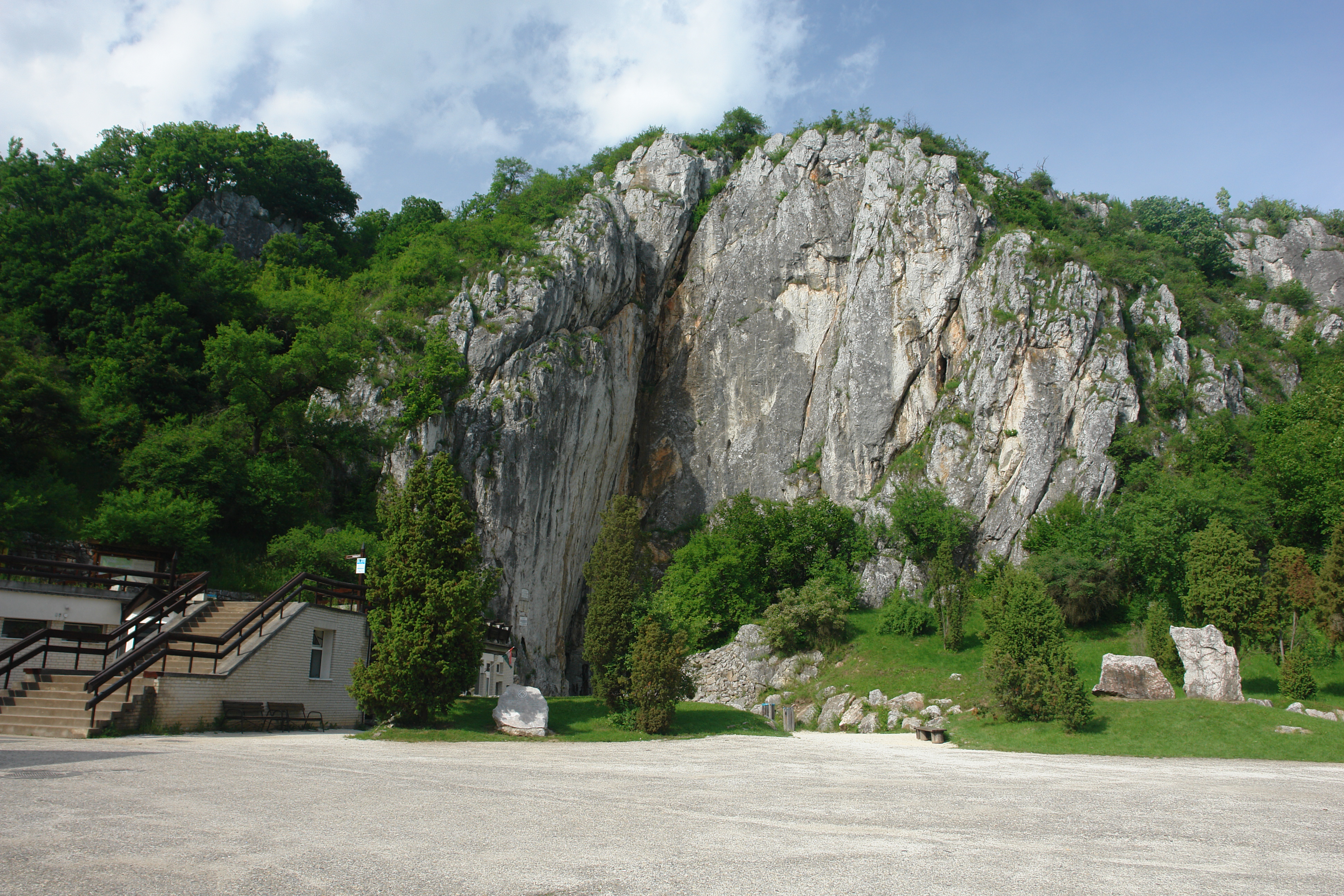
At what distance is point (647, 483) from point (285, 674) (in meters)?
33.0

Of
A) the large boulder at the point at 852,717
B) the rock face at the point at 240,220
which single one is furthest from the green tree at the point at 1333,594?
the rock face at the point at 240,220

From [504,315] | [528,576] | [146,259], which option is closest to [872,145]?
[504,315]

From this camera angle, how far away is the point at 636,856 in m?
5.07

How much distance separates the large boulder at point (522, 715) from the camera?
1619cm

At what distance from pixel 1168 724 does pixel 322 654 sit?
66.5ft

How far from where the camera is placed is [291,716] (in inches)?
667

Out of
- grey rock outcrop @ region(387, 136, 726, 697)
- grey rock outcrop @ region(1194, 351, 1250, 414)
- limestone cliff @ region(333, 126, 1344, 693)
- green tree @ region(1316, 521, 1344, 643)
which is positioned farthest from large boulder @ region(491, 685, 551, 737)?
grey rock outcrop @ region(1194, 351, 1250, 414)

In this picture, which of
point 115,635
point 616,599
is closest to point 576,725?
point 616,599

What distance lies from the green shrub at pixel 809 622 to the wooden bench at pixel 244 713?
75.7 ft

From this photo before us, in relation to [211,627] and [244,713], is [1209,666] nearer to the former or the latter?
[244,713]

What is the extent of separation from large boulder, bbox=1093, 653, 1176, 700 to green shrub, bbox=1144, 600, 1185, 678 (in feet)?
2.33

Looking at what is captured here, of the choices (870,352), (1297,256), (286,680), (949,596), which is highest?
(1297,256)

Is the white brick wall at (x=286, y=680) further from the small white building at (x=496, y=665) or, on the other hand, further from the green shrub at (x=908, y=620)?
the green shrub at (x=908, y=620)

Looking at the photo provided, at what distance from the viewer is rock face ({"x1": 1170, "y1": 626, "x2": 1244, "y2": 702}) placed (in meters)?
20.9
